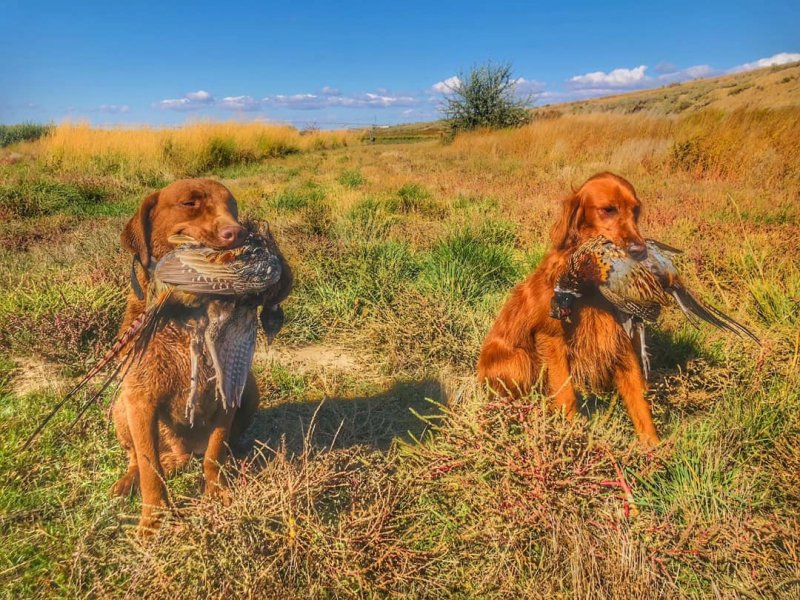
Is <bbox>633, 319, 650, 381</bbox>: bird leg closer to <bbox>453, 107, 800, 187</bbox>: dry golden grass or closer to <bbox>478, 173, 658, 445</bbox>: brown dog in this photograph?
<bbox>478, 173, 658, 445</bbox>: brown dog

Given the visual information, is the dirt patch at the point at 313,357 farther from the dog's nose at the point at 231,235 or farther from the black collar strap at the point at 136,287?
the dog's nose at the point at 231,235

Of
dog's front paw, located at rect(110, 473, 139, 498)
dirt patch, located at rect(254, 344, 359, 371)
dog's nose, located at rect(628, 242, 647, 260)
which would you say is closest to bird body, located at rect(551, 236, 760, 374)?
dog's nose, located at rect(628, 242, 647, 260)

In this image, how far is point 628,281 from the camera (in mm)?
2098

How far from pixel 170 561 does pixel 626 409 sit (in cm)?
222

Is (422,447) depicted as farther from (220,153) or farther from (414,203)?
(220,153)

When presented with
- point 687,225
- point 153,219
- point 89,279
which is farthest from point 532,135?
point 153,219

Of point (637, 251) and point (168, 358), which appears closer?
point (168, 358)

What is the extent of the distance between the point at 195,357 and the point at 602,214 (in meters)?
1.87

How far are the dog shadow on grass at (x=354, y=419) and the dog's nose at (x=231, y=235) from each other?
1245 millimetres

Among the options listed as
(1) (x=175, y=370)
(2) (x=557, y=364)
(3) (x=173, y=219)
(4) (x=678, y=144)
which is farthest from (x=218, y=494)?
(4) (x=678, y=144)

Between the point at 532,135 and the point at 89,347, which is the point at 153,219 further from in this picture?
the point at 532,135

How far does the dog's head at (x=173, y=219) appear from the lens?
6.73 ft

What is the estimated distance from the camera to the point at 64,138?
53.1 feet

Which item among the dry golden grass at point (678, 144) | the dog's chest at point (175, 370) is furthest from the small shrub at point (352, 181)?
the dog's chest at point (175, 370)
